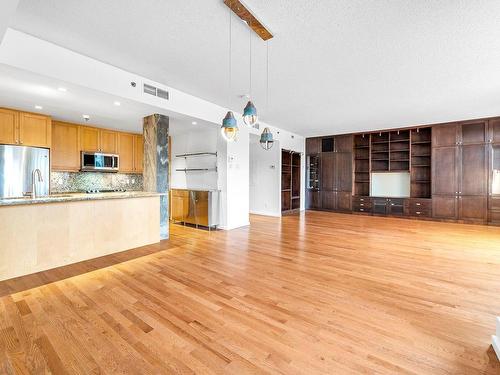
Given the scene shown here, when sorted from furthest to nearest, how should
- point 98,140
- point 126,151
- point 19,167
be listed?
1. point 126,151
2. point 98,140
3. point 19,167

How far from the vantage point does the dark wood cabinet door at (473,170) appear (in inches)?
254

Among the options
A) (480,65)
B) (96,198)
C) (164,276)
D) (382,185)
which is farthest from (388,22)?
(382,185)

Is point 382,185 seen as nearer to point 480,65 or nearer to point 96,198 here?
point 480,65

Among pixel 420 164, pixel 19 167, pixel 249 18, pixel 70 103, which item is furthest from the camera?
pixel 420 164

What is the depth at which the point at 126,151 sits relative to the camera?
6.75 metres

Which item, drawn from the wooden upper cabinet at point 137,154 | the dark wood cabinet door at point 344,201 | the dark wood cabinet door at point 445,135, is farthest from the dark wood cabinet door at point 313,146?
the wooden upper cabinet at point 137,154

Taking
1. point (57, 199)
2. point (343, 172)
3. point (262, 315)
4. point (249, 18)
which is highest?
point (249, 18)

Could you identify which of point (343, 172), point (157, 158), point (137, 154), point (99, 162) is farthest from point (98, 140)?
point (343, 172)

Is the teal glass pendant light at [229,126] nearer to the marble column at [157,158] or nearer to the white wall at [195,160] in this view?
the marble column at [157,158]

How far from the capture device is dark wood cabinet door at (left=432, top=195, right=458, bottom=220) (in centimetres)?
682

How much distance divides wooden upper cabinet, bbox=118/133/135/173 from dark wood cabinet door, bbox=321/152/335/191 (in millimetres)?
6516

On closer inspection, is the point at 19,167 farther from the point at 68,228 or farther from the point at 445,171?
the point at 445,171

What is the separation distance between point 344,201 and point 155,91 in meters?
7.06

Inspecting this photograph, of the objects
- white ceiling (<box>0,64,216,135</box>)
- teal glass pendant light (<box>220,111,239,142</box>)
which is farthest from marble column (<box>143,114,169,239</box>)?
teal glass pendant light (<box>220,111,239,142</box>)
